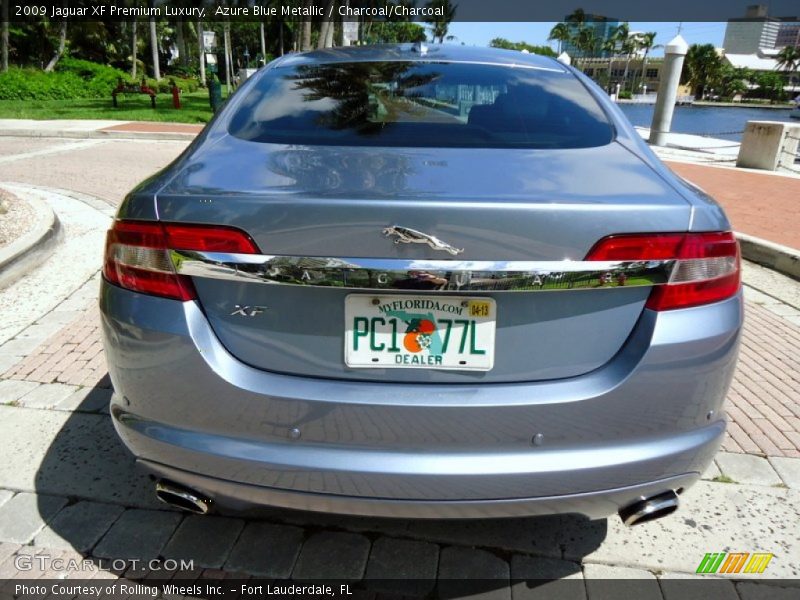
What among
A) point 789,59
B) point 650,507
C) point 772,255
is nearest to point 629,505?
point 650,507

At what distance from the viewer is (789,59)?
9756cm

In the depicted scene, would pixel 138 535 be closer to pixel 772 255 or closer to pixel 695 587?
pixel 695 587

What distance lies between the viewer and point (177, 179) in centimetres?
175

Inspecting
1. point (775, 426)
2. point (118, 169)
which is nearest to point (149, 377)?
point (775, 426)

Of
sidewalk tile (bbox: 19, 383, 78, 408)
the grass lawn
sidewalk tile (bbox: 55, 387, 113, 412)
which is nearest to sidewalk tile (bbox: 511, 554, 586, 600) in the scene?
sidewalk tile (bbox: 55, 387, 113, 412)

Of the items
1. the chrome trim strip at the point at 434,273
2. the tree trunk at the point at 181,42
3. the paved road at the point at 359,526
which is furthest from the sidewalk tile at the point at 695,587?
the tree trunk at the point at 181,42

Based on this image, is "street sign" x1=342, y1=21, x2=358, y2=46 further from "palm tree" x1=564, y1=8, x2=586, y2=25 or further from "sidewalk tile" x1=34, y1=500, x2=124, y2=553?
"palm tree" x1=564, y1=8, x2=586, y2=25

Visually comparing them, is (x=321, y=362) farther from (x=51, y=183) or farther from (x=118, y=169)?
(x=118, y=169)

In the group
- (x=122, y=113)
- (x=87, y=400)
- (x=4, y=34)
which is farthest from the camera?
(x=4, y=34)

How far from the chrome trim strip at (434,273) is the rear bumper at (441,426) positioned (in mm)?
145

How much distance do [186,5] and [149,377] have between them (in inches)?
2358

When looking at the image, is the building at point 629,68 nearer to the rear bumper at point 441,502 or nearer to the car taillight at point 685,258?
the car taillight at point 685,258

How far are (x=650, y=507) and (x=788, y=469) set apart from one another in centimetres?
136

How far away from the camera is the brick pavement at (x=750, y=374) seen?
291 cm
